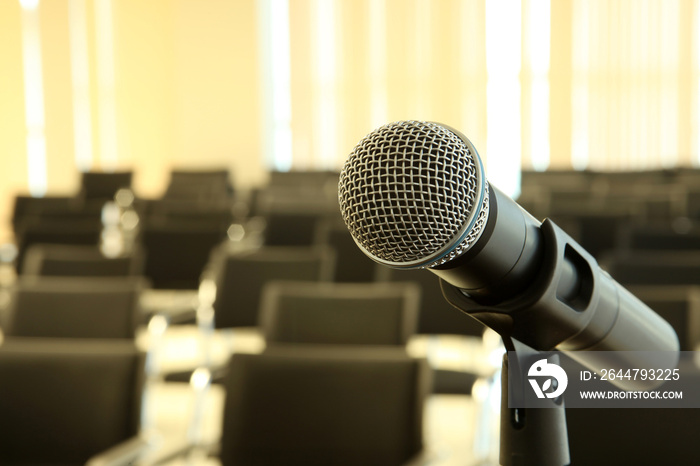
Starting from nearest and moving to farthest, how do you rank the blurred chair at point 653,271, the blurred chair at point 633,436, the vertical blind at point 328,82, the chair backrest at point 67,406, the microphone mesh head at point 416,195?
the microphone mesh head at point 416,195, the blurred chair at point 633,436, the chair backrest at point 67,406, the blurred chair at point 653,271, the vertical blind at point 328,82

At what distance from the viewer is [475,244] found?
28.3 inches

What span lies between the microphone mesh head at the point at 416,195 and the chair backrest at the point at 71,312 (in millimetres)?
2611

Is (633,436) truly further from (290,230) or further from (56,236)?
(56,236)

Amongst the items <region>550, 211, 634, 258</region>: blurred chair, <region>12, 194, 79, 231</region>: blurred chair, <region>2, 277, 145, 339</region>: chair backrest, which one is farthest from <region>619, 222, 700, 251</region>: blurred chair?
<region>12, 194, 79, 231</region>: blurred chair

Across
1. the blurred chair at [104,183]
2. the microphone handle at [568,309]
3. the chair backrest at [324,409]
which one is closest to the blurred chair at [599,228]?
the chair backrest at [324,409]

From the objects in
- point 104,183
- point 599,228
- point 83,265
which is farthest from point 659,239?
point 104,183

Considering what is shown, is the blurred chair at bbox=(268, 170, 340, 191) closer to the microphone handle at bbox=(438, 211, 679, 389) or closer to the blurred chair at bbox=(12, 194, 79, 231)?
the blurred chair at bbox=(12, 194, 79, 231)

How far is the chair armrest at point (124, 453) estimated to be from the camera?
2150 mm

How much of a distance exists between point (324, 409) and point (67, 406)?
2.62ft

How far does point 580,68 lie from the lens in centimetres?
1119

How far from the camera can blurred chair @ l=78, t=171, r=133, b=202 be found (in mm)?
9117

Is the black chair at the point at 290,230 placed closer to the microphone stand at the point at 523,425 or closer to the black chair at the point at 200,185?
the black chair at the point at 200,185

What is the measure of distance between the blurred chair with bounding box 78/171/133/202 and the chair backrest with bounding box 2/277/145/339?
609 cm

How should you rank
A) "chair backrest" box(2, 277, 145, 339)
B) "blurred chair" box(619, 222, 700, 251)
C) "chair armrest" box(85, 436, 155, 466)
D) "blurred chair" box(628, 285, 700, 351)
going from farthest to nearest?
"blurred chair" box(619, 222, 700, 251)
"chair backrest" box(2, 277, 145, 339)
"blurred chair" box(628, 285, 700, 351)
"chair armrest" box(85, 436, 155, 466)
